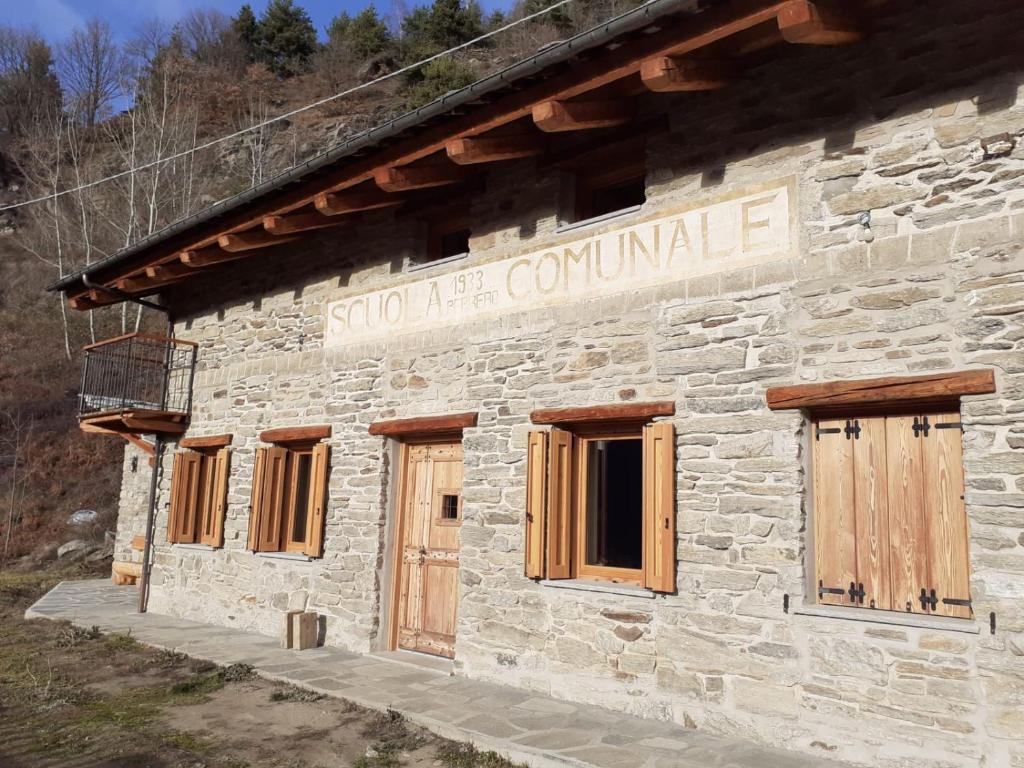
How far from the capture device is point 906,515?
4.45 metres

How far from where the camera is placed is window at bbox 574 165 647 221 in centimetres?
627

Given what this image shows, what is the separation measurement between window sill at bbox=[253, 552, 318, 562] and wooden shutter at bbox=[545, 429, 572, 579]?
3.01 m

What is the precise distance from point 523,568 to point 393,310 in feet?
9.51

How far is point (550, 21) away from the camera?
84.3 feet

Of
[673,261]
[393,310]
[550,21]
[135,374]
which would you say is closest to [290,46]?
[550,21]

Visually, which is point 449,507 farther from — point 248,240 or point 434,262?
point 248,240

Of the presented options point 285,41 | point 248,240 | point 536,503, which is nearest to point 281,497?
point 248,240

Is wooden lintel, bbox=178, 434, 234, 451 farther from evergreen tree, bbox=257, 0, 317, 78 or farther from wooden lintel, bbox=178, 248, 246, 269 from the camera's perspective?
evergreen tree, bbox=257, 0, 317, 78

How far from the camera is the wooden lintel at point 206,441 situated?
9.19 m

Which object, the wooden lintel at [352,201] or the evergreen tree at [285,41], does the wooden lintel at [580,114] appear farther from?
the evergreen tree at [285,41]

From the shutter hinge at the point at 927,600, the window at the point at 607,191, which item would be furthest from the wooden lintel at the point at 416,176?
the shutter hinge at the point at 927,600

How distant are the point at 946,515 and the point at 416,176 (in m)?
4.92

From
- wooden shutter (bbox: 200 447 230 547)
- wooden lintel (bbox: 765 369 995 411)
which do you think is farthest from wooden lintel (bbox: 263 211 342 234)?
wooden lintel (bbox: 765 369 995 411)

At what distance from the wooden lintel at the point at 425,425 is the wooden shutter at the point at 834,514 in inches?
112
